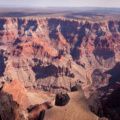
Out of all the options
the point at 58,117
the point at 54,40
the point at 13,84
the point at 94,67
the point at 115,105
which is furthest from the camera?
the point at 54,40

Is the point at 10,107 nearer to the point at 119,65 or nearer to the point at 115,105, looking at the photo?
the point at 115,105

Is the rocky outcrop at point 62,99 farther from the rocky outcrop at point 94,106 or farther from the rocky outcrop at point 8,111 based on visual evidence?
the rocky outcrop at point 8,111

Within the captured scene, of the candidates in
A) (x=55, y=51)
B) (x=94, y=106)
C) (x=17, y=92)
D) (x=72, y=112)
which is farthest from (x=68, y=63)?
(x=72, y=112)

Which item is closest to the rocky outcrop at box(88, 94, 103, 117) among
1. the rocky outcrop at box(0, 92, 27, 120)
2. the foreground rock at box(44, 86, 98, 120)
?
the foreground rock at box(44, 86, 98, 120)

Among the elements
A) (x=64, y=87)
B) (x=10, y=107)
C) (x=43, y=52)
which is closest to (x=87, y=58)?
(x=43, y=52)

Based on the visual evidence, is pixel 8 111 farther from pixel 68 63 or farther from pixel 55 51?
pixel 55 51

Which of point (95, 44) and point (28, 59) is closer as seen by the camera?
point (28, 59)

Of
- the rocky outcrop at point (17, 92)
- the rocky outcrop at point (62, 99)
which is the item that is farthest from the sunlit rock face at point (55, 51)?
the rocky outcrop at point (62, 99)

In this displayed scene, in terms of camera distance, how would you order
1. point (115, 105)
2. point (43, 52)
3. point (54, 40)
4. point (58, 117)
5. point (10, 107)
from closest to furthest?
point (58, 117)
point (10, 107)
point (115, 105)
point (43, 52)
point (54, 40)

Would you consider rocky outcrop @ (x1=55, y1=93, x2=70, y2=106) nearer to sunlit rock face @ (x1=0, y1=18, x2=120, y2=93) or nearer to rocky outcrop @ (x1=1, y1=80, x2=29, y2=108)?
rocky outcrop @ (x1=1, y1=80, x2=29, y2=108)
